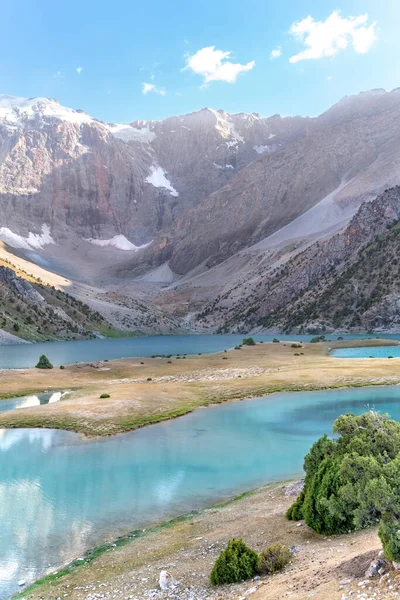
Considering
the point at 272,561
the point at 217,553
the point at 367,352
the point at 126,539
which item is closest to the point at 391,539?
the point at 272,561

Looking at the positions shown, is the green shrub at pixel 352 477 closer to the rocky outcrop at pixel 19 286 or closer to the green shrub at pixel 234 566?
the green shrub at pixel 234 566

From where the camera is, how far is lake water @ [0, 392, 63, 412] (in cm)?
4566

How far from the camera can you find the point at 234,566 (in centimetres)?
1285

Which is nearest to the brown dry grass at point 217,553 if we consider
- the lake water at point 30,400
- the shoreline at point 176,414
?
the shoreline at point 176,414

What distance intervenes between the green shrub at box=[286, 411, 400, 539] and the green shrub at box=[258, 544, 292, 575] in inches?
83.5

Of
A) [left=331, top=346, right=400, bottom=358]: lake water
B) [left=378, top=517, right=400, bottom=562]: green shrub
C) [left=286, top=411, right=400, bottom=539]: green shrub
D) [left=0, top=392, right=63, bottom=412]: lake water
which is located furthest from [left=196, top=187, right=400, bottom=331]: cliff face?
[left=378, top=517, right=400, bottom=562]: green shrub

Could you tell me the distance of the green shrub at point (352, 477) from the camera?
12.9 metres

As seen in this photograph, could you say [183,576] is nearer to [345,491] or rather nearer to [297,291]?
[345,491]

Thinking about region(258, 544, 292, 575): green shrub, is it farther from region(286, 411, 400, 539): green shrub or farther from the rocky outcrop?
the rocky outcrop

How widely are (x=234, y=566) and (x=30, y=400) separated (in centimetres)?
4005

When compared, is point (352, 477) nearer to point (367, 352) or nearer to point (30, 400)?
point (30, 400)

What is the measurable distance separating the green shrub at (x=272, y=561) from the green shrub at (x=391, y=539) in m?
3.60

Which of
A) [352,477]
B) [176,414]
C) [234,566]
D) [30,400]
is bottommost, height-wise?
[176,414]

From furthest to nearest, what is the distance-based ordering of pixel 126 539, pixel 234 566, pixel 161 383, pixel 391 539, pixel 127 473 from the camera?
pixel 161 383, pixel 127 473, pixel 126 539, pixel 234 566, pixel 391 539
